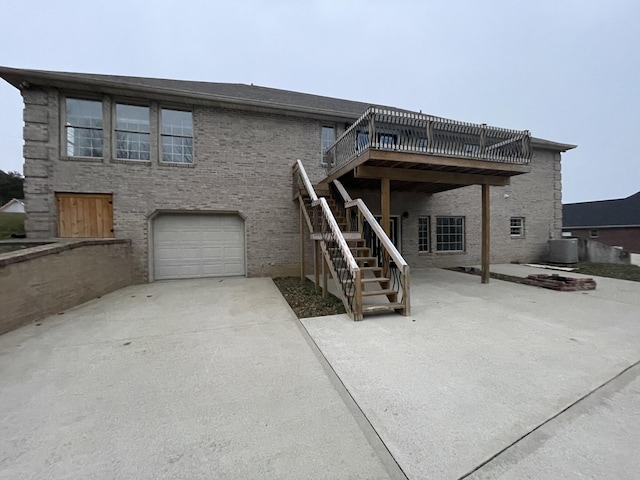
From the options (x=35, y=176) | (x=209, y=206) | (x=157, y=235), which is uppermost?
(x=35, y=176)

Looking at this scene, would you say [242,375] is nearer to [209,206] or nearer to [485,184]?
[209,206]

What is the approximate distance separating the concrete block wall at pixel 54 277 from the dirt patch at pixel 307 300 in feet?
13.3

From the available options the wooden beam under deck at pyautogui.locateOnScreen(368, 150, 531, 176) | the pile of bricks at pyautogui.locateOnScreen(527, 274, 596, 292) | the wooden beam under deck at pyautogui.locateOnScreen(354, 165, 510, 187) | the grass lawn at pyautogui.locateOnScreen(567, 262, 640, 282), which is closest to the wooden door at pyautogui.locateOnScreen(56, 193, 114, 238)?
the wooden beam under deck at pyautogui.locateOnScreen(368, 150, 531, 176)

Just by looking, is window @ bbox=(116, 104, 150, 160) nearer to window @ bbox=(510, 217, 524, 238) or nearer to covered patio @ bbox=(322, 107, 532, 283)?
covered patio @ bbox=(322, 107, 532, 283)

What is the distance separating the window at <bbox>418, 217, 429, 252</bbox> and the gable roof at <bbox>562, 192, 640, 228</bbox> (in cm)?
2676

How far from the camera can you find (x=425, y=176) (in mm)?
6484

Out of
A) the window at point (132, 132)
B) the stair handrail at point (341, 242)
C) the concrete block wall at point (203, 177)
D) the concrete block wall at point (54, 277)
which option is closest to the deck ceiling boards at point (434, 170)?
the stair handrail at point (341, 242)

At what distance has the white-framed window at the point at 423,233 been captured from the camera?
34.0 ft

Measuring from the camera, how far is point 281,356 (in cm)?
319

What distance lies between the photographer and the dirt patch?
4.89 m

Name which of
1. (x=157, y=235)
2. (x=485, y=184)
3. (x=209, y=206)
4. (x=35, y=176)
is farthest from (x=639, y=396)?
(x=35, y=176)

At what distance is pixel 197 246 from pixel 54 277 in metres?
3.47

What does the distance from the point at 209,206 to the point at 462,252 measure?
9440mm

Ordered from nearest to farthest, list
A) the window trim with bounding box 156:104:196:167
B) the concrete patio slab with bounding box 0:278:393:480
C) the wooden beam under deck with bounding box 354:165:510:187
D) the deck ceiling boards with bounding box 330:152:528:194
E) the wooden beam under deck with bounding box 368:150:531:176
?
the concrete patio slab with bounding box 0:278:393:480, the wooden beam under deck with bounding box 368:150:531:176, the deck ceiling boards with bounding box 330:152:528:194, the wooden beam under deck with bounding box 354:165:510:187, the window trim with bounding box 156:104:196:167
